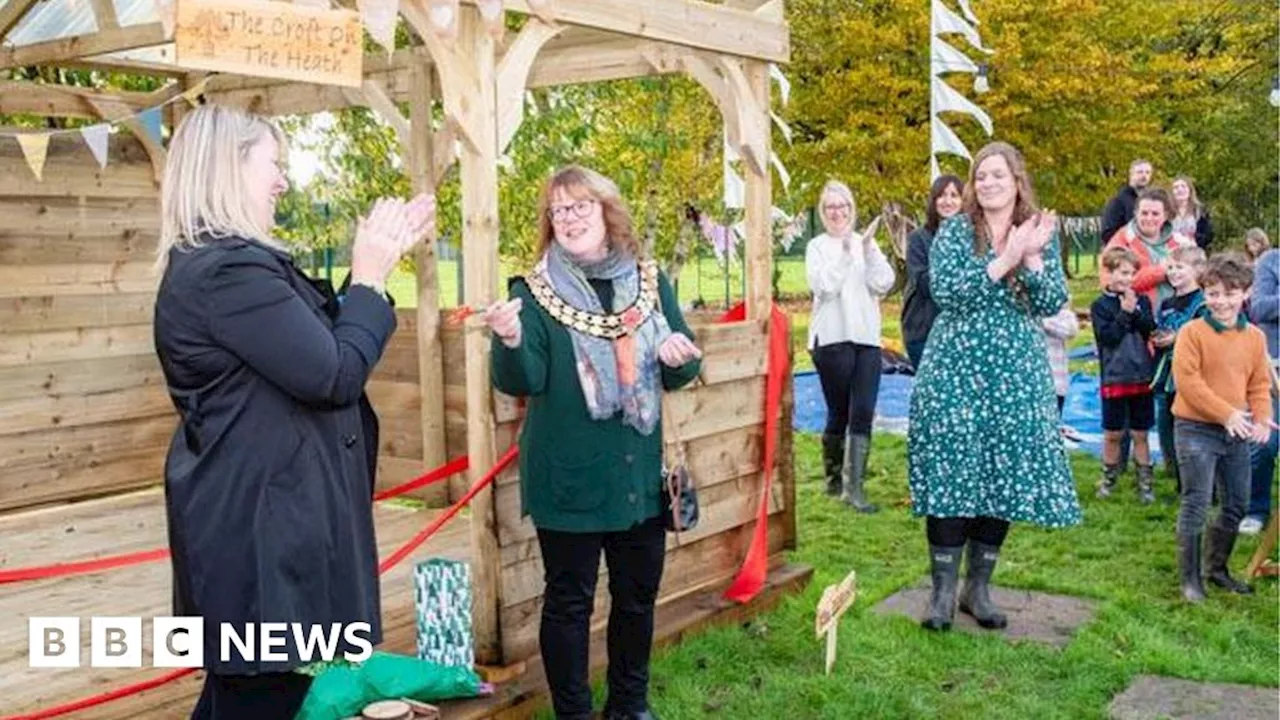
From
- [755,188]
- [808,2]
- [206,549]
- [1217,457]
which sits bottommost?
[1217,457]

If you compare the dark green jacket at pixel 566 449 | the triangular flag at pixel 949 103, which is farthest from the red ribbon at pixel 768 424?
the triangular flag at pixel 949 103

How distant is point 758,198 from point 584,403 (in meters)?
1.97

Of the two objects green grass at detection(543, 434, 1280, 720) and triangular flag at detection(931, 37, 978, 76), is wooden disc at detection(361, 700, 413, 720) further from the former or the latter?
triangular flag at detection(931, 37, 978, 76)

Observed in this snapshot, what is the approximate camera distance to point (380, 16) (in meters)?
3.40

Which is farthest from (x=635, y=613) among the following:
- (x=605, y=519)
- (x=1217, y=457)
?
(x=1217, y=457)

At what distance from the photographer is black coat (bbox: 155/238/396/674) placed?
2338 millimetres

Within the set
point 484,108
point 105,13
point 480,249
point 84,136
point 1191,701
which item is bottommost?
point 1191,701

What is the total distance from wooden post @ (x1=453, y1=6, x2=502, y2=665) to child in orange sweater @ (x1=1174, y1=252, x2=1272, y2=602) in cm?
284

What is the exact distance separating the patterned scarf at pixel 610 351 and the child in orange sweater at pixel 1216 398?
254 cm

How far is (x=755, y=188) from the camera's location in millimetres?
5340

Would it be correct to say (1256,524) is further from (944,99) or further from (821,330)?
(944,99)

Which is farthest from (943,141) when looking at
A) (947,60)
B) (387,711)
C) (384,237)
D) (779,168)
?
(384,237)

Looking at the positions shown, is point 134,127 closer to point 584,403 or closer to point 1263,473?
point 584,403

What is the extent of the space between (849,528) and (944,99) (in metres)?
3.35
